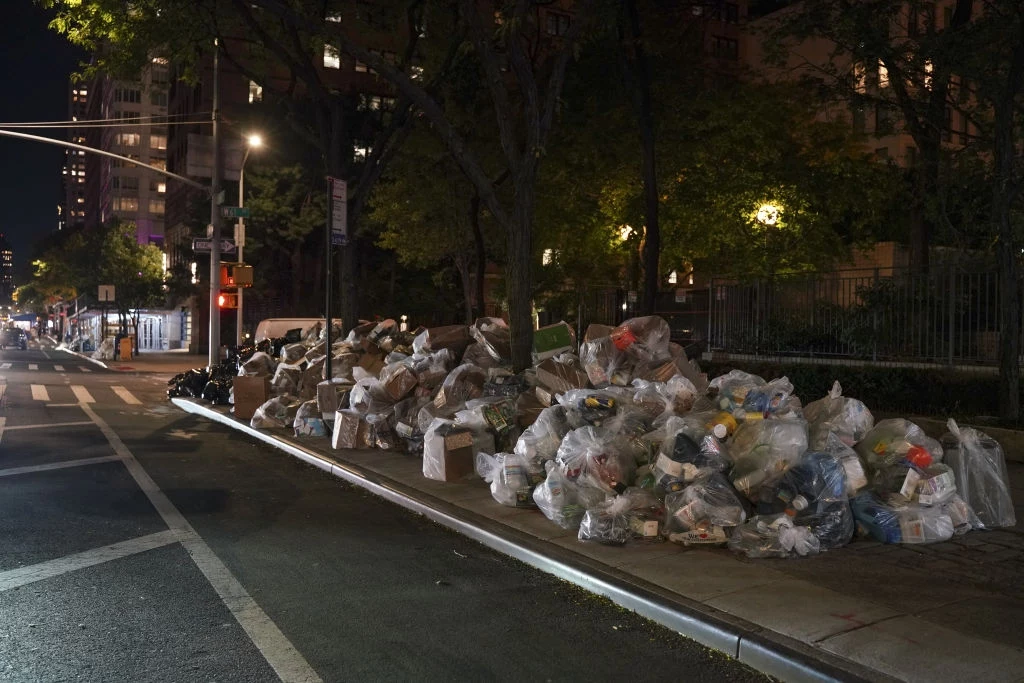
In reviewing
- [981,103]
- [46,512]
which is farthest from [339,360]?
[981,103]

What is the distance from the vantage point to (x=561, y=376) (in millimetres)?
9633

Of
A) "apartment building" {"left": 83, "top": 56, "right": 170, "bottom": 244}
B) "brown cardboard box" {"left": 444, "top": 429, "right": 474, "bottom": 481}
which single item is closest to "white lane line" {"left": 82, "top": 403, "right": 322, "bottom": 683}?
"brown cardboard box" {"left": 444, "top": 429, "right": 474, "bottom": 481}

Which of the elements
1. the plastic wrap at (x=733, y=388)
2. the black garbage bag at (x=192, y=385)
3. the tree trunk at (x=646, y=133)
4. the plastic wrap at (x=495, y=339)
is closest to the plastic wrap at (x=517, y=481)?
the plastic wrap at (x=733, y=388)

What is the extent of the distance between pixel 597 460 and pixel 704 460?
2.70 feet

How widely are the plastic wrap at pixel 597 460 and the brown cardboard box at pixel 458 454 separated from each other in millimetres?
2179

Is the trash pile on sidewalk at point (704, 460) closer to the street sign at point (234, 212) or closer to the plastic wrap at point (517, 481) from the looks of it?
the plastic wrap at point (517, 481)

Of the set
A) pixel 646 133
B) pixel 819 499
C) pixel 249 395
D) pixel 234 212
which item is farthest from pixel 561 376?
pixel 234 212

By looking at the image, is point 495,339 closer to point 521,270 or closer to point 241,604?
point 521,270

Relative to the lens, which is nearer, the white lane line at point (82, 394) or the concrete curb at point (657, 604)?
the concrete curb at point (657, 604)

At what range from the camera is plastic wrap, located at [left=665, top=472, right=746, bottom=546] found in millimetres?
6328

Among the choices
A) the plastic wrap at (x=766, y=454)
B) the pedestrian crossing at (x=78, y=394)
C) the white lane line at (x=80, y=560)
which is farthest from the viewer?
the pedestrian crossing at (x=78, y=394)

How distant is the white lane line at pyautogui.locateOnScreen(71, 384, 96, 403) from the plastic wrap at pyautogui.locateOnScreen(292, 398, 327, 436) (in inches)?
327

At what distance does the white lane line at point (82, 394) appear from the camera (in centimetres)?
1895

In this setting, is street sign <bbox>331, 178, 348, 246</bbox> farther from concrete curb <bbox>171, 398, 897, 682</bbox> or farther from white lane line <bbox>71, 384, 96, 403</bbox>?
white lane line <bbox>71, 384, 96, 403</bbox>
